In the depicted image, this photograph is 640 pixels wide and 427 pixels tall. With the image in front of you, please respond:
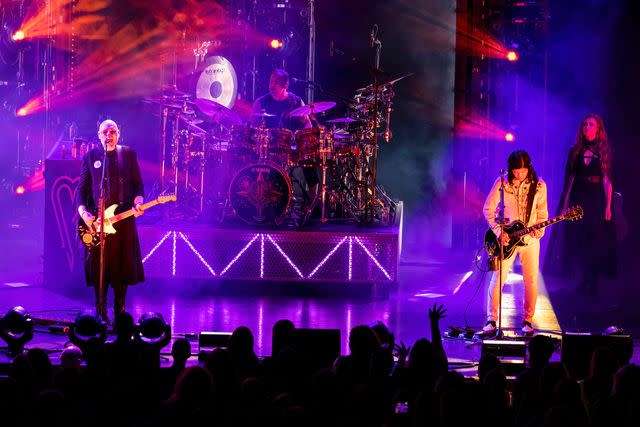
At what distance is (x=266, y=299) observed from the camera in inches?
468

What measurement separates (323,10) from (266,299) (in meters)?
8.51

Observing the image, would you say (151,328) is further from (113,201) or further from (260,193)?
(260,193)

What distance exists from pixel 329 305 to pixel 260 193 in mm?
2270

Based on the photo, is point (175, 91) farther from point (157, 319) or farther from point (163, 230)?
point (157, 319)

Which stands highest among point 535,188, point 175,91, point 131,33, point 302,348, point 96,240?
point 131,33

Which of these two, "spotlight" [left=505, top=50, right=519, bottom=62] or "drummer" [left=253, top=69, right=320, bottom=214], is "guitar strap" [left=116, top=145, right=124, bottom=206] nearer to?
"drummer" [left=253, top=69, right=320, bottom=214]

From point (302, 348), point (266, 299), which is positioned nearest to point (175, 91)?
point (266, 299)

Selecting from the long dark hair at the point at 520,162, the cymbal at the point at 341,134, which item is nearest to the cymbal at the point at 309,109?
the cymbal at the point at 341,134

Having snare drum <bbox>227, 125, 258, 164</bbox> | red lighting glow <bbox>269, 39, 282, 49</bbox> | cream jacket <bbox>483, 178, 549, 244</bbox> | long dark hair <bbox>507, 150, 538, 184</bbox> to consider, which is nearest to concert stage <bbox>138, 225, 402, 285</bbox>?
snare drum <bbox>227, 125, 258, 164</bbox>

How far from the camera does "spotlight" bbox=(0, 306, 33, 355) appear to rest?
25.2 feet

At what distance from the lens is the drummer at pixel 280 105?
14.4 metres

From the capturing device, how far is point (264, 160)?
13062 millimetres

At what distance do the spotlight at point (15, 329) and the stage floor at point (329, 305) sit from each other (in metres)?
0.73

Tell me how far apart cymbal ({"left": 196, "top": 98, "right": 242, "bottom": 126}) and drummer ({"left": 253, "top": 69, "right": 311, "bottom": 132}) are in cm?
62
